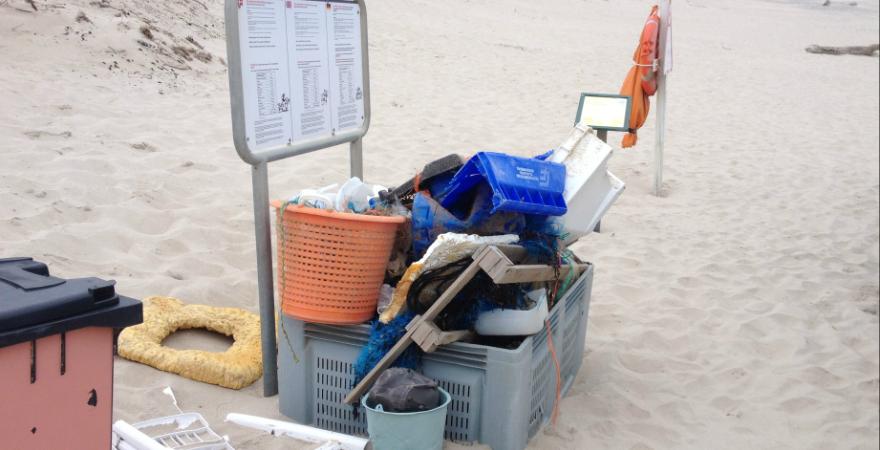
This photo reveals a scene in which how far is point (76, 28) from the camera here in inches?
324

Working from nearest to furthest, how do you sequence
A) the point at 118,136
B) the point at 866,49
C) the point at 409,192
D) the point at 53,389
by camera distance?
the point at 53,389, the point at 409,192, the point at 118,136, the point at 866,49

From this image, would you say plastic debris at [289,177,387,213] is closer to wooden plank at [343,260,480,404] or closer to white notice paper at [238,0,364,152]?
white notice paper at [238,0,364,152]

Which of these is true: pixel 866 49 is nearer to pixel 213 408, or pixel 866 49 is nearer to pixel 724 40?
pixel 724 40

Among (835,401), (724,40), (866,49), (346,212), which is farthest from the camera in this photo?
(724,40)

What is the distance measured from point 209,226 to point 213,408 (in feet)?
6.60

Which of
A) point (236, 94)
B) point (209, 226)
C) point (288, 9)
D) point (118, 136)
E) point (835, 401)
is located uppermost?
point (288, 9)

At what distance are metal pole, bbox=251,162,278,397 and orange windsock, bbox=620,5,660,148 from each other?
442cm

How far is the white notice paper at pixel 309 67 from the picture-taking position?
128 inches

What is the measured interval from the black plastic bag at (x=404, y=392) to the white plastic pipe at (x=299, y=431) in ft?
0.59

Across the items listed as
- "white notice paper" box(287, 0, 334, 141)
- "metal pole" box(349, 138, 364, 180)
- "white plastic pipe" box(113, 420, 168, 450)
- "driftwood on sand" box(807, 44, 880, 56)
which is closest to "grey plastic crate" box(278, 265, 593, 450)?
"white plastic pipe" box(113, 420, 168, 450)

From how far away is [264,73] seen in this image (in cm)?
308

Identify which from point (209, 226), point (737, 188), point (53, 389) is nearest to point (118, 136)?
point (209, 226)

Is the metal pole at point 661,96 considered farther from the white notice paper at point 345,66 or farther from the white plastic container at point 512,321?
the white plastic container at point 512,321

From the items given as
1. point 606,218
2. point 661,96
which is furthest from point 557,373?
point 661,96
